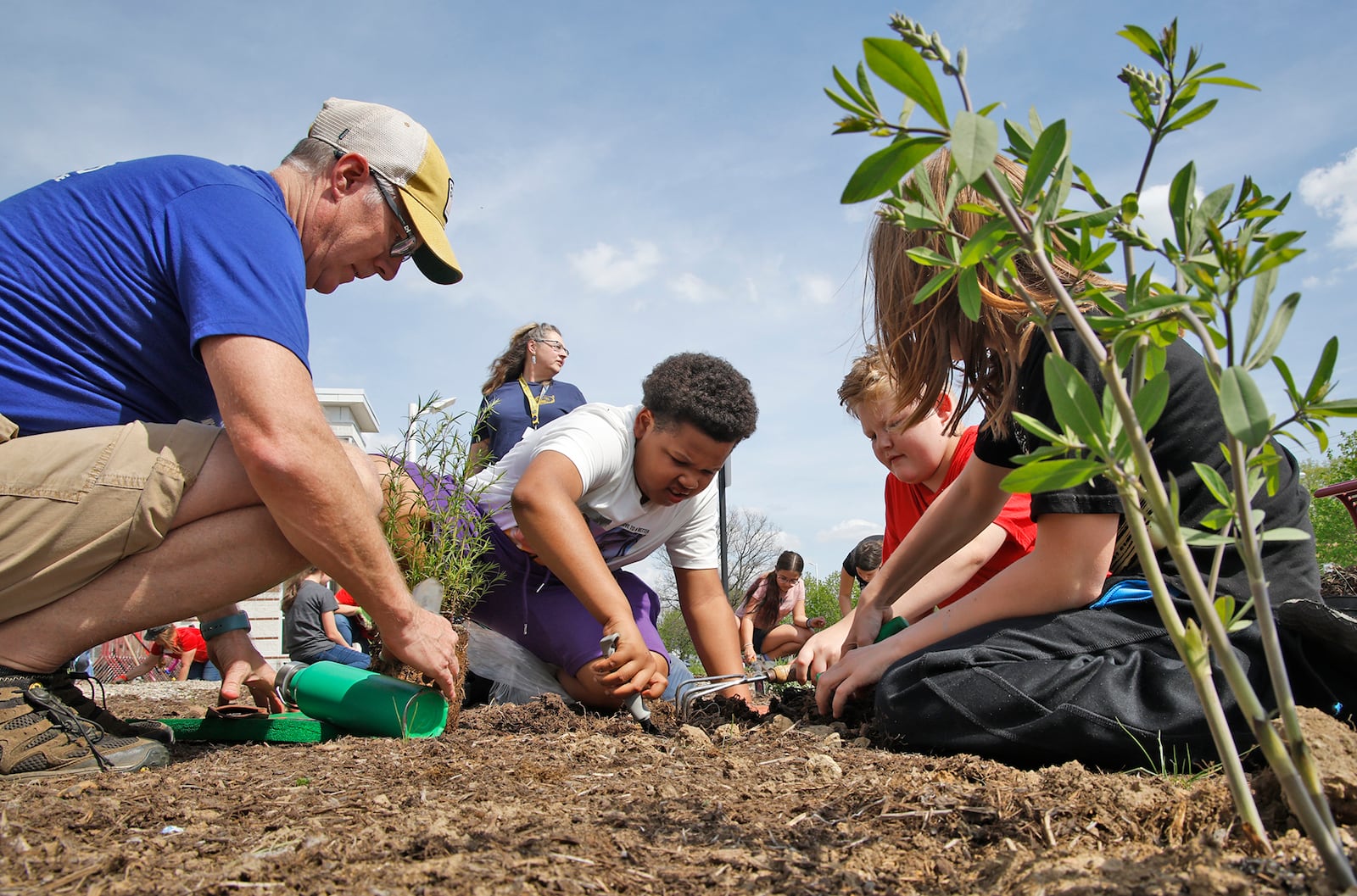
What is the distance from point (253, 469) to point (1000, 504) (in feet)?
7.35

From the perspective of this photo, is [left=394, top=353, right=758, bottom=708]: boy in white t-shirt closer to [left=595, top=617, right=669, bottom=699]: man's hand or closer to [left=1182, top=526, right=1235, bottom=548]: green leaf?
[left=595, top=617, right=669, bottom=699]: man's hand

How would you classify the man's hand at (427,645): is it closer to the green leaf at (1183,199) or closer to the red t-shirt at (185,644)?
the green leaf at (1183,199)

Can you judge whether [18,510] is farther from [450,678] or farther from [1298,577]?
[1298,577]

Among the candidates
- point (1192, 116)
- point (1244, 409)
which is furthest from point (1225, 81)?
point (1244, 409)

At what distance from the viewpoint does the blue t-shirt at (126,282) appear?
208cm

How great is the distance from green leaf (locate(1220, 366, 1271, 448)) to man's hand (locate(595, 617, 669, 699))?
2197 mm

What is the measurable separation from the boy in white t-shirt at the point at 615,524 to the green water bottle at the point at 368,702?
55cm

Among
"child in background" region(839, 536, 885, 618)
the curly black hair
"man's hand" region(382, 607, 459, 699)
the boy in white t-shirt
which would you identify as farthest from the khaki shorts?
"child in background" region(839, 536, 885, 618)

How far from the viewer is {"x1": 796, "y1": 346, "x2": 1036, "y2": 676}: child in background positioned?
10.8 feet

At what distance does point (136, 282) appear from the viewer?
2.15 meters

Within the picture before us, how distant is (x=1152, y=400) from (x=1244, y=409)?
9 centimetres

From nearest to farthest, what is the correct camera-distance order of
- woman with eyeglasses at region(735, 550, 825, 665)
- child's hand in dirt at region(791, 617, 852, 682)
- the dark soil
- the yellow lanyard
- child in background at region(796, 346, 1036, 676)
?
1. the dark soil
2. child's hand in dirt at region(791, 617, 852, 682)
3. child in background at region(796, 346, 1036, 676)
4. the yellow lanyard
5. woman with eyeglasses at region(735, 550, 825, 665)

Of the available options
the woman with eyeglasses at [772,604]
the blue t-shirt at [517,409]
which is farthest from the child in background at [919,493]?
the woman with eyeglasses at [772,604]

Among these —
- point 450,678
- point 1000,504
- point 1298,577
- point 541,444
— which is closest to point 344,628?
point 541,444
